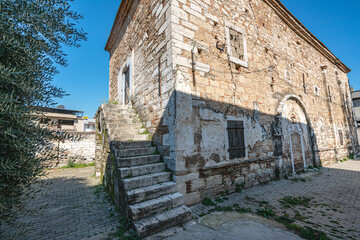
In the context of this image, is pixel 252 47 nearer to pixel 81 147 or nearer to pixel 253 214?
pixel 253 214

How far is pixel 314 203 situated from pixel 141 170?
4.11 meters

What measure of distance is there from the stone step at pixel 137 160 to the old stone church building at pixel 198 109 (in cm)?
2

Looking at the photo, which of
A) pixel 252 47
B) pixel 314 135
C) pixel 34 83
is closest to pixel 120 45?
pixel 252 47

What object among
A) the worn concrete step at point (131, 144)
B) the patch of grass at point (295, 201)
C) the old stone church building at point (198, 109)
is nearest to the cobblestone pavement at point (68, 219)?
the old stone church building at point (198, 109)

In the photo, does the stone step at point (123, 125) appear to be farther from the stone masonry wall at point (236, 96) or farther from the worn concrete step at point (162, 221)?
the worn concrete step at point (162, 221)

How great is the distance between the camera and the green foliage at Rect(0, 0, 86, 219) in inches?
63.4

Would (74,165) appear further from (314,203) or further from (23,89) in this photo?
(314,203)

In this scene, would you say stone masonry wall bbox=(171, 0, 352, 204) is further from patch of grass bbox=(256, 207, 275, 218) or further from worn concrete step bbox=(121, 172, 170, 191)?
patch of grass bbox=(256, 207, 275, 218)

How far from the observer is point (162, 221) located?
2.58 metres

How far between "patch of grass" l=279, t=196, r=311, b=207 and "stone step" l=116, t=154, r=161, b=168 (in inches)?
125

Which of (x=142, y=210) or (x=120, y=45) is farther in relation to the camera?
(x=120, y=45)

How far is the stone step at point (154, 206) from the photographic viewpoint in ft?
8.52

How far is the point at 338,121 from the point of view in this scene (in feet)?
35.3

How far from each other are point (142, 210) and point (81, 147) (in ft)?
33.0
